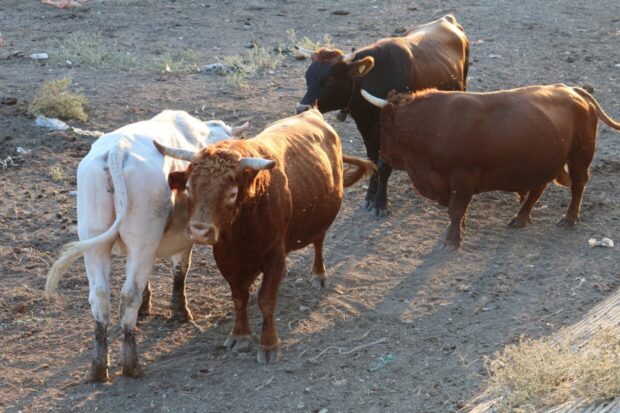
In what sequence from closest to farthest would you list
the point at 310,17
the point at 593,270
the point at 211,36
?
the point at 593,270 → the point at 211,36 → the point at 310,17

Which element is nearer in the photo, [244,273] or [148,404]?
[148,404]

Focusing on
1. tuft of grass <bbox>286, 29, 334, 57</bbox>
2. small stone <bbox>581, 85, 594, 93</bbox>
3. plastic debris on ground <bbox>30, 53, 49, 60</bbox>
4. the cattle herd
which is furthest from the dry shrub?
the cattle herd

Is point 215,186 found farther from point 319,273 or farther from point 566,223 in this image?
point 566,223

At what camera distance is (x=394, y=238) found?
903 cm

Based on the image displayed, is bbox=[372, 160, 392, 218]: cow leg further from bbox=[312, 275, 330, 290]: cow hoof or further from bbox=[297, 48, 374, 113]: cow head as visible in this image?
bbox=[312, 275, 330, 290]: cow hoof

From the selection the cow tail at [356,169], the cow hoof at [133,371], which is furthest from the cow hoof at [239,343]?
the cow tail at [356,169]

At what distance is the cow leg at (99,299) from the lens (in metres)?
6.24

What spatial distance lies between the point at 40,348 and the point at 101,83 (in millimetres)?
6944

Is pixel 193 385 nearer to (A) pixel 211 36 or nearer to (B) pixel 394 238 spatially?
(B) pixel 394 238

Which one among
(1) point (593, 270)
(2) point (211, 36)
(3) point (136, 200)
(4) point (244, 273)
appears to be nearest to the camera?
(3) point (136, 200)

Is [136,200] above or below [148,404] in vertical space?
above

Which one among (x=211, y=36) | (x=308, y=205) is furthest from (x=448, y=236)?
(x=211, y=36)

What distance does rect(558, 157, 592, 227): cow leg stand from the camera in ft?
30.3

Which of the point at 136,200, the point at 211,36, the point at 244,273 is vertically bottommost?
the point at 211,36
